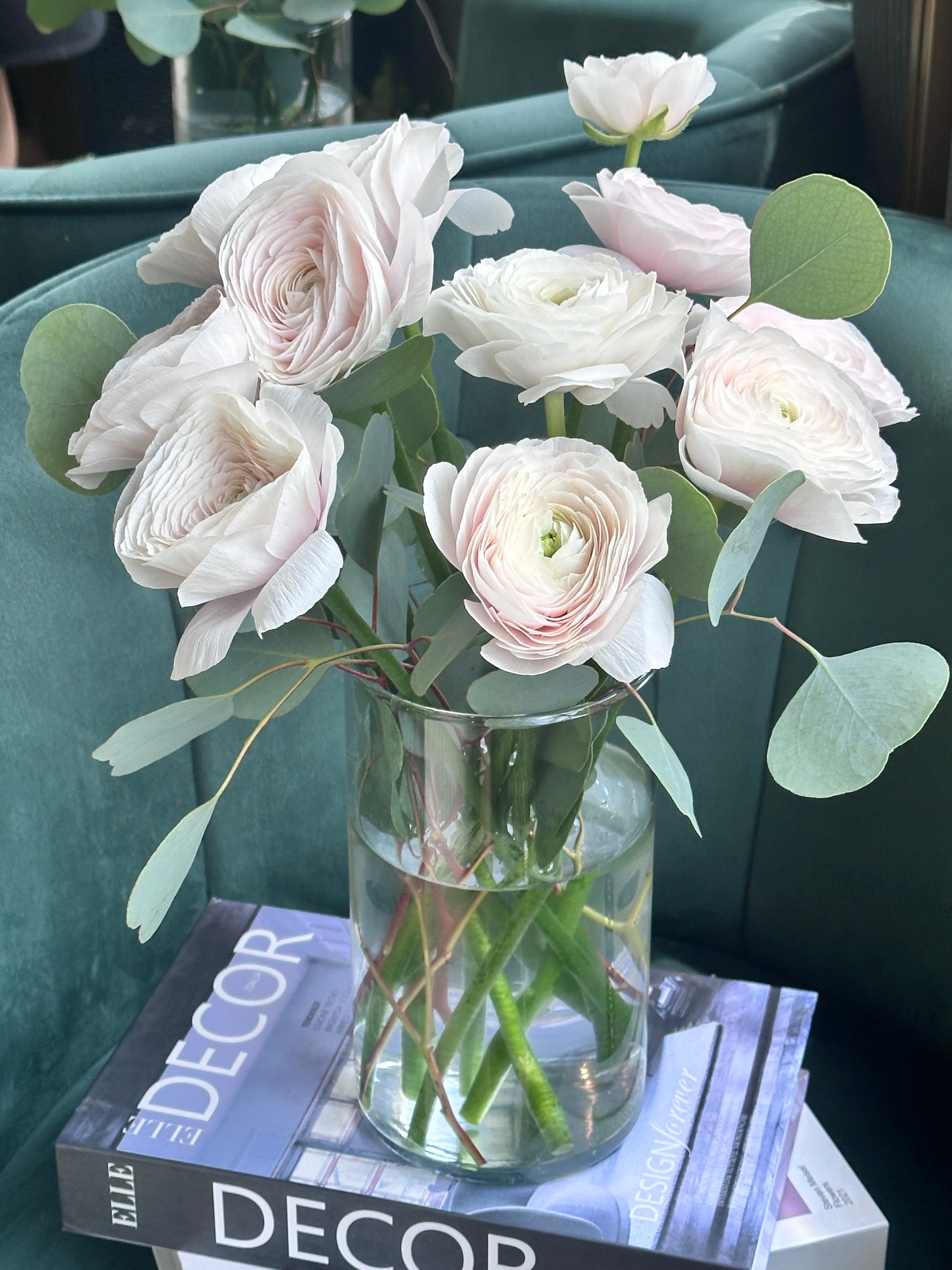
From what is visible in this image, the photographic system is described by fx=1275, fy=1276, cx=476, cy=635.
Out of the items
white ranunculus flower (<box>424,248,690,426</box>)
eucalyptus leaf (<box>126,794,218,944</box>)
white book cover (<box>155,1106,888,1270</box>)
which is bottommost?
white book cover (<box>155,1106,888,1270</box>)

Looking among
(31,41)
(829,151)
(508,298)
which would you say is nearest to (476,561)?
(508,298)

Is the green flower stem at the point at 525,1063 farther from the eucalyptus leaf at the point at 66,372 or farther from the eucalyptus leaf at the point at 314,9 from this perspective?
the eucalyptus leaf at the point at 314,9

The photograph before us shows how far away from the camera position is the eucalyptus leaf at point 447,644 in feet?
1.48

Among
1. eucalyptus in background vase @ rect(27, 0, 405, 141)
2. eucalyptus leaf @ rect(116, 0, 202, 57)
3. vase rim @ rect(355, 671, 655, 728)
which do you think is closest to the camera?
vase rim @ rect(355, 671, 655, 728)

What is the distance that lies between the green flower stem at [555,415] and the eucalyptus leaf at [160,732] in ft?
0.53

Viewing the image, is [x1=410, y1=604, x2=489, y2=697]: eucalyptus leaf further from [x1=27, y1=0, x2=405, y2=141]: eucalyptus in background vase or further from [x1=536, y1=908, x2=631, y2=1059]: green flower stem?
[x1=27, y1=0, x2=405, y2=141]: eucalyptus in background vase

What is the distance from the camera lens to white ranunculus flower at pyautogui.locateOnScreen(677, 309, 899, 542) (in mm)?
423

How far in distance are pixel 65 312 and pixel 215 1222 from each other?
0.44m

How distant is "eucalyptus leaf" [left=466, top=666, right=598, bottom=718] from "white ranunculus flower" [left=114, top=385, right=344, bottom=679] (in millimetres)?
85

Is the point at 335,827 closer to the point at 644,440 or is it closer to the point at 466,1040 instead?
the point at 466,1040

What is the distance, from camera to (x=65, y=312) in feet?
1.51

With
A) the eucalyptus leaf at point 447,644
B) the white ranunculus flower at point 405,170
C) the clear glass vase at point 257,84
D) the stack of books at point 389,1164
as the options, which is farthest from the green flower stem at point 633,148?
the clear glass vase at point 257,84

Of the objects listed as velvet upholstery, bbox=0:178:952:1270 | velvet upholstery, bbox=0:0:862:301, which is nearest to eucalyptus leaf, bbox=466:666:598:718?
velvet upholstery, bbox=0:178:952:1270

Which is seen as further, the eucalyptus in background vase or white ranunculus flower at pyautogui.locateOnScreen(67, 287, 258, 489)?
the eucalyptus in background vase
